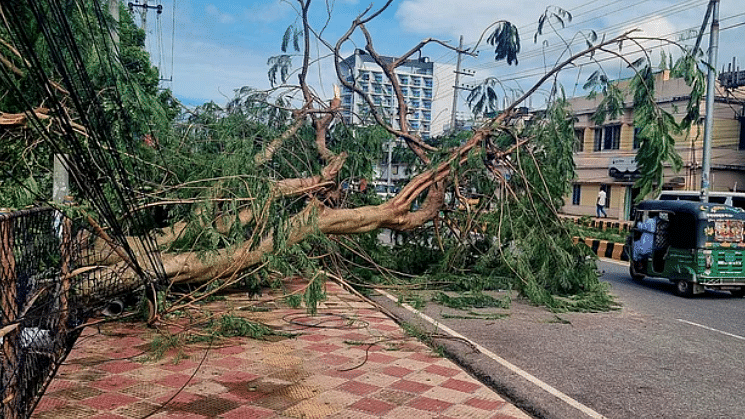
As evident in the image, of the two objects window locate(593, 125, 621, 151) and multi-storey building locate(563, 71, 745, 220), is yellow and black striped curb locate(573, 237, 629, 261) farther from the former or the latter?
window locate(593, 125, 621, 151)

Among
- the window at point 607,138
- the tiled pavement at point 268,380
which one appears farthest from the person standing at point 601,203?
the tiled pavement at point 268,380

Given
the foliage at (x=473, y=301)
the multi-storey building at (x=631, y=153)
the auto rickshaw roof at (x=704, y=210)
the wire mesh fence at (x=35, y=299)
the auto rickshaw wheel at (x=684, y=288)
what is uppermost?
the multi-storey building at (x=631, y=153)

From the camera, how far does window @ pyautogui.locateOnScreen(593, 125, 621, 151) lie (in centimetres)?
2770

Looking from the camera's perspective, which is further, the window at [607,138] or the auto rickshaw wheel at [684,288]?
the window at [607,138]

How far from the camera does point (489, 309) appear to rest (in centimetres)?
812

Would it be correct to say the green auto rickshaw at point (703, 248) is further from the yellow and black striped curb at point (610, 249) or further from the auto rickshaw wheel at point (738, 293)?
the yellow and black striped curb at point (610, 249)

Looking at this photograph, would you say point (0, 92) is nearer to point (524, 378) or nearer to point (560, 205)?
point (524, 378)

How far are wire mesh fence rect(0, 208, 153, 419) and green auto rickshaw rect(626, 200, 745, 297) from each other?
8.94 metres

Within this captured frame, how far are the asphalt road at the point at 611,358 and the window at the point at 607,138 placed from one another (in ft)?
65.9

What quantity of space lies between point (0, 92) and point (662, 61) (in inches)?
338

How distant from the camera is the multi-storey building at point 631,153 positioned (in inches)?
923

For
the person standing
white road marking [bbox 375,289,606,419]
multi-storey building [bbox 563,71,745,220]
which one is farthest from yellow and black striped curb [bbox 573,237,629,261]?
white road marking [bbox 375,289,606,419]

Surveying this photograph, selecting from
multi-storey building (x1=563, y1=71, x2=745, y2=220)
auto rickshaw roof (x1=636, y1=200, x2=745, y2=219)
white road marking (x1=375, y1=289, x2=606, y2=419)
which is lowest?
white road marking (x1=375, y1=289, x2=606, y2=419)

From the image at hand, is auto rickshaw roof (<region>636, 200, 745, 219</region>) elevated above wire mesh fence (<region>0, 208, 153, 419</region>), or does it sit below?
above
